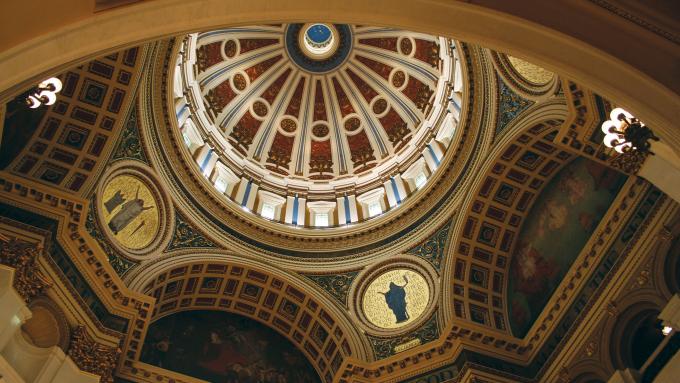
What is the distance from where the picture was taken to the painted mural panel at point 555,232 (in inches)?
655

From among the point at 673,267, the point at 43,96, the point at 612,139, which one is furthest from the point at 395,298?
the point at 43,96

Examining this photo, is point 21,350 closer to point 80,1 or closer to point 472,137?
point 80,1

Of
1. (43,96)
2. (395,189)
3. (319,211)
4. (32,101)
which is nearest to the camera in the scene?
(32,101)

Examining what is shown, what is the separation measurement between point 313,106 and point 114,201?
455 inches

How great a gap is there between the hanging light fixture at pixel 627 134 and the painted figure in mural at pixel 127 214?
11.8 meters

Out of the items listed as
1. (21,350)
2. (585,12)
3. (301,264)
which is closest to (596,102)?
(585,12)

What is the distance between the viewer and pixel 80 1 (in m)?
7.03

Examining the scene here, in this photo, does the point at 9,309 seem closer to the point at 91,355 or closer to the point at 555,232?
the point at 91,355

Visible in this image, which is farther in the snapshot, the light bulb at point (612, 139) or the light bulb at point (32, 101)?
the light bulb at point (612, 139)

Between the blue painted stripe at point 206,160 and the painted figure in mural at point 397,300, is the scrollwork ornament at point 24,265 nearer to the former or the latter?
the blue painted stripe at point 206,160

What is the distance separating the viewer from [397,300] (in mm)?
19734

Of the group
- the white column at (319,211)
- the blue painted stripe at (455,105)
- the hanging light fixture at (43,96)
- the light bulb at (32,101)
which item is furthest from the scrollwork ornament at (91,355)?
the blue painted stripe at (455,105)

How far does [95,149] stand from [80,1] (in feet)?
34.2

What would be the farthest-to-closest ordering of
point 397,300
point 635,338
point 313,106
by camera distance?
1. point 313,106
2. point 397,300
3. point 635,338
